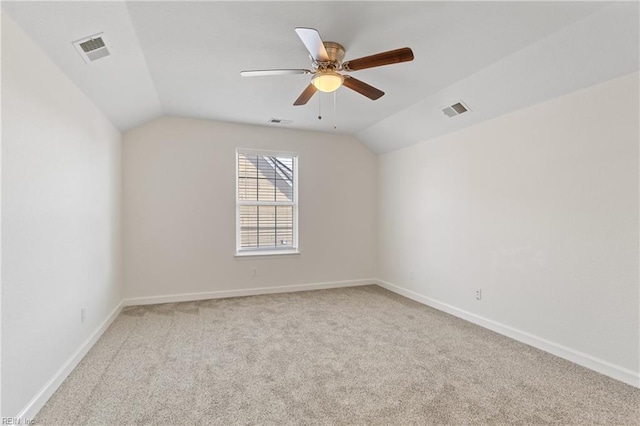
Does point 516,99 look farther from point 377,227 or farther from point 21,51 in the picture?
point 21,51

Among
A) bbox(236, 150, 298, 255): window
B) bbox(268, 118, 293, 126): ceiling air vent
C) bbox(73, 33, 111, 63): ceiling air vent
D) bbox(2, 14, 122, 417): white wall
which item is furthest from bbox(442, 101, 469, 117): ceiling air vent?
bbox(2, 14, 122, 417): white wall

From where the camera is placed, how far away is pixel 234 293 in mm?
4695

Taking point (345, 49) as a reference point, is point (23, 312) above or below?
below

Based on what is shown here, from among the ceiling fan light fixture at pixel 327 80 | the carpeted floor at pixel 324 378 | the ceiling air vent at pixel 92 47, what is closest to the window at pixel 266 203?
the carpeted floor at pixel 324 378

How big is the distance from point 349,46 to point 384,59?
1.74 ft

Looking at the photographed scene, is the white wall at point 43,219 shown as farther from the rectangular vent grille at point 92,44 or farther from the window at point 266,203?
the window at point 266,203

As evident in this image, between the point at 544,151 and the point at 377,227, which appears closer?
the point at 544,151

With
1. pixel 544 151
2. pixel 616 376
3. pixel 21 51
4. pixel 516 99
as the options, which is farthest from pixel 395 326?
pixel 21 51

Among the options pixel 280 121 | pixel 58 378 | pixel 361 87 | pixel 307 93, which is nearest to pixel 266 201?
pixel 280 121

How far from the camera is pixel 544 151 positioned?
2.97m

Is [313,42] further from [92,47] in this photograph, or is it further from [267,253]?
[267,253]

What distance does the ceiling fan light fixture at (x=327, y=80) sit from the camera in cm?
238

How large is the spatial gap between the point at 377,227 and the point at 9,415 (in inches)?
187

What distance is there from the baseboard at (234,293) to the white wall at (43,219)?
1114 millimetres
